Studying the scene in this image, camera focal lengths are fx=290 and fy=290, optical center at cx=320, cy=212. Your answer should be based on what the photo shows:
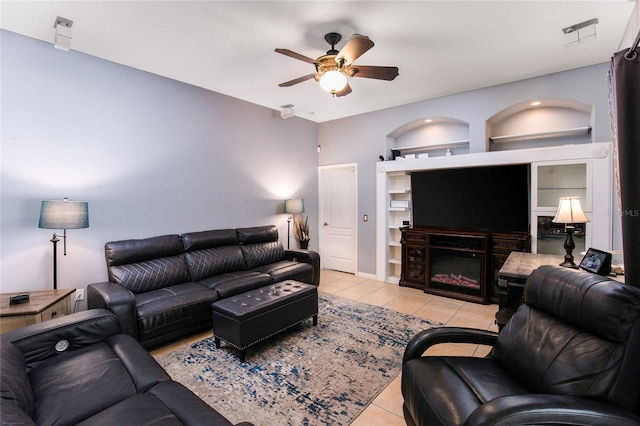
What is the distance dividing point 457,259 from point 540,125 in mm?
2212

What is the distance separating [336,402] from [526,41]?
374cm

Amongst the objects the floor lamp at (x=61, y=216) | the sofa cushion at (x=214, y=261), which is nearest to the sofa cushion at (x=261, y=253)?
the sofa cushion at (x=214, y=261)

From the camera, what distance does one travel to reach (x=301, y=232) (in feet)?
18.3

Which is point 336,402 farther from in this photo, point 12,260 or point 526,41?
point 526,41

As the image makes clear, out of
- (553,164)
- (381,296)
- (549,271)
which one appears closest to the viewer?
(549,271)

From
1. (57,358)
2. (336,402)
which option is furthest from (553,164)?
(57,358)

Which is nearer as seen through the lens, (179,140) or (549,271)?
(549,271)

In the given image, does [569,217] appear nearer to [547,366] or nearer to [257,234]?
[547,366]

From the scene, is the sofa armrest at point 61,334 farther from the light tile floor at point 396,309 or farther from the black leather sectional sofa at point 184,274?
the light tile floor at point 396,309

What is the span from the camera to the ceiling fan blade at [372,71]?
267 centimetres

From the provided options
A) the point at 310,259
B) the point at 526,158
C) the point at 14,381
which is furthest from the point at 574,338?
the point at 310,259

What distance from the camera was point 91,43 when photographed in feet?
9.60

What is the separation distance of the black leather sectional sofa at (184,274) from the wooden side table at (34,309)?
0.21 m

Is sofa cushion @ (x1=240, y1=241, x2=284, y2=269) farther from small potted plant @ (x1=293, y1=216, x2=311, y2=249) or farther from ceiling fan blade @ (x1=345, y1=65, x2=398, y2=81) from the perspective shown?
ceiling fan blade @ (x1=345, y1=65, x2=398, y2=81)
